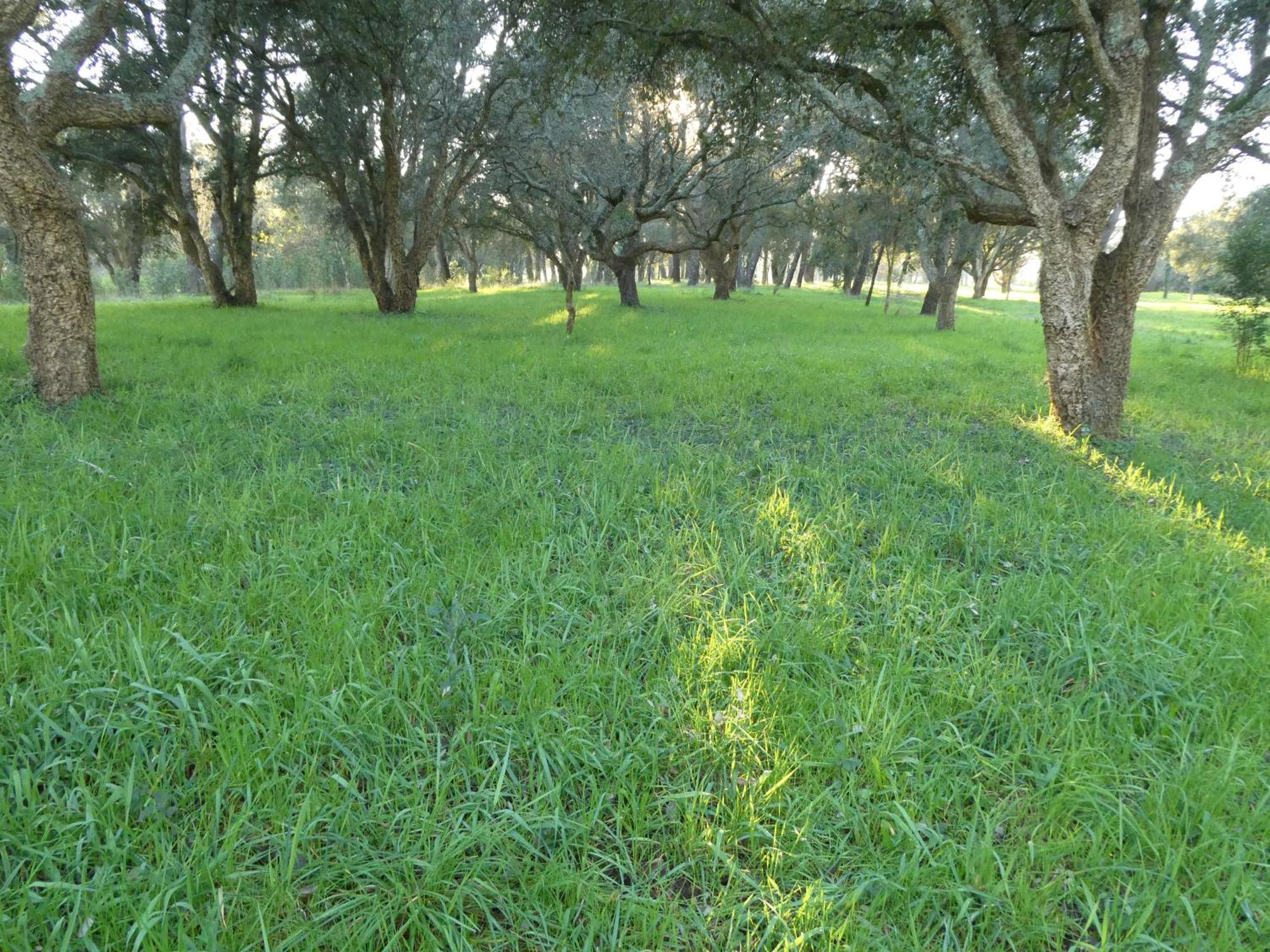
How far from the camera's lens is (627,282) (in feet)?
81.0

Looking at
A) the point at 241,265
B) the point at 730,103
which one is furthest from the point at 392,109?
the point at 730,103

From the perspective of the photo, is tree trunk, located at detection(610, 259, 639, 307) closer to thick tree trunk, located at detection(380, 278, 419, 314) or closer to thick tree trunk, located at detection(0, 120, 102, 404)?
thick tree trunk, located at detection(380, 278, 419, 314)

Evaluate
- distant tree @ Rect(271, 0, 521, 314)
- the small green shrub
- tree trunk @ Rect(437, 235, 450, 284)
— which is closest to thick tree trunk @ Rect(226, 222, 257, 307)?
distant tree @ Rect(271, 0, 521, 314)

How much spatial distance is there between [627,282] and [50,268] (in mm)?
19935

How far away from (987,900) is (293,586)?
11.2 feet

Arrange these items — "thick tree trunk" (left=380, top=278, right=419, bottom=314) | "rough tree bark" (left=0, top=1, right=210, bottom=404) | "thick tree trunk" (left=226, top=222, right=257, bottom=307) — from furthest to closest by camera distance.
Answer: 1. "thick tree trunk" (left=226, top=222, right=257, bottom=307)
2. "thick tree trunk" (left=380, top=278, right=419, bottom=314)
3. "rough tree bark" (left=0, top=1, right=210, bottom=404)

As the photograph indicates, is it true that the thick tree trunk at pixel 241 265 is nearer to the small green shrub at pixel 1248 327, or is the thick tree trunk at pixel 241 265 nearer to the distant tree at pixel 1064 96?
the distant tree at pixel 1064 96

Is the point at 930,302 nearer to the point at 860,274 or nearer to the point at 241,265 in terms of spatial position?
the point at 860,274

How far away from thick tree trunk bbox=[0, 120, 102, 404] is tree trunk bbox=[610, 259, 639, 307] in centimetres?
1882

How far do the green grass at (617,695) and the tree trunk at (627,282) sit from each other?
1972cm

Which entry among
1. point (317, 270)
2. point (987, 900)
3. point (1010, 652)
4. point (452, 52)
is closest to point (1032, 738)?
point (1010, 652)

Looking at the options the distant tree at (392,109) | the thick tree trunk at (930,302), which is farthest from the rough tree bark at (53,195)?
the thick tree trunk at (930,302)

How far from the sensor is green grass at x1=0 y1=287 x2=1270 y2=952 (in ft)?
6.16

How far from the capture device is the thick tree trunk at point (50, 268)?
6.23 metres
